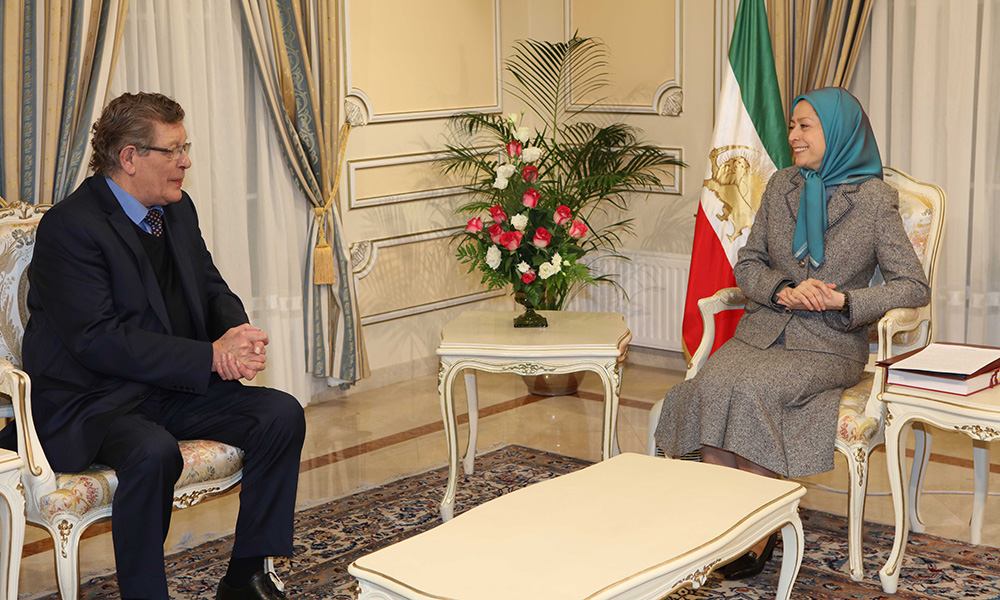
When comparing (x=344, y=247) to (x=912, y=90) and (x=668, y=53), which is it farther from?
(x=912, y=90)

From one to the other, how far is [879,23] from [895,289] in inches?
80.2

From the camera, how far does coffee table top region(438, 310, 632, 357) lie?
13.2ft

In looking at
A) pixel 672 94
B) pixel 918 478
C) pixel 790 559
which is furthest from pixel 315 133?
pixel 790 559

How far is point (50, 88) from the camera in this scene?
14.4ft

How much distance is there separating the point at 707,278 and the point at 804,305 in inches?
58.0

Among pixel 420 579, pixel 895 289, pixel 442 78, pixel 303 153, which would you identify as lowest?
pixel 420 579

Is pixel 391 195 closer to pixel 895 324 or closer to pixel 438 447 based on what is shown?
pixel 438 447

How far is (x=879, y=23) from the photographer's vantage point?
531 cm

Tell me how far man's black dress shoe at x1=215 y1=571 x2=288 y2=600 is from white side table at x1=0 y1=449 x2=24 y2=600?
61cm

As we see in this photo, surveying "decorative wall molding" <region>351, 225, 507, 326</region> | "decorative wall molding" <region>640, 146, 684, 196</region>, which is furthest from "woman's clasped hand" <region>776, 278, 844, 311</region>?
"decorative wall molding" <region>351, 225, 507, 326</region>

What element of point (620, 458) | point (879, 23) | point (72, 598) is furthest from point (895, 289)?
point (72, 598)

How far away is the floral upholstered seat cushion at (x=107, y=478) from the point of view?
118 inches

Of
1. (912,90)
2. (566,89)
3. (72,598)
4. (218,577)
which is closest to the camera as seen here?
(72,598)

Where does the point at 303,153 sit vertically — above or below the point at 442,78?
below
